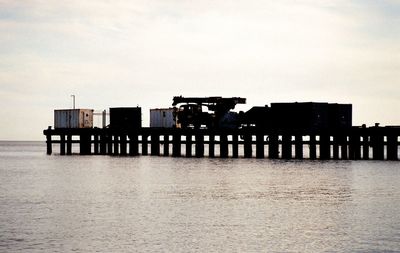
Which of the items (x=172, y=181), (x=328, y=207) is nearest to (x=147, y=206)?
(x=328, y=207)

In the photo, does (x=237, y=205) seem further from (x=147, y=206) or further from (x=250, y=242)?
(x=250, y=242)

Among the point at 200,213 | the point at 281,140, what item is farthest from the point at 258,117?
the point at 200,213

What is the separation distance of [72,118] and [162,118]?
14.9m

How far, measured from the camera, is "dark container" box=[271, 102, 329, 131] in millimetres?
108125

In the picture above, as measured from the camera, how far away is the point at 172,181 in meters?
72.2

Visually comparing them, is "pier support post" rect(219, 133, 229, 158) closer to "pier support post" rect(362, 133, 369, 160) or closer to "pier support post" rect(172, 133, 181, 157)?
"pier support post" rect(172, 133, 181, 157)

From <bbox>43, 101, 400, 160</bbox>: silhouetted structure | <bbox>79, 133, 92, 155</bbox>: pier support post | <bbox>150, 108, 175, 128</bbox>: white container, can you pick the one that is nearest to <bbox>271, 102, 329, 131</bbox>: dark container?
<bbox>43, 101, 400, 160</bbox>: silhouetted structure

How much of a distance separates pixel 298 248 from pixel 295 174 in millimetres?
47097

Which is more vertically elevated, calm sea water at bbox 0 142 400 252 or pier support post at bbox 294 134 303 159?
pier support post at bbox 294 134 303 159

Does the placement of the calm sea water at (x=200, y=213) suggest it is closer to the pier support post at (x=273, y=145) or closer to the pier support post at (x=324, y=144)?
the pier support post at (x=324, y=144)

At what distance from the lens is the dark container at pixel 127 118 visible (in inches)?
4973

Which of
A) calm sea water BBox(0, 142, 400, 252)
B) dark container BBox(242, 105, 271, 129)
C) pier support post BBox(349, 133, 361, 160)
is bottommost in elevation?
calm sea water BBox(0, 142, 400, 252)

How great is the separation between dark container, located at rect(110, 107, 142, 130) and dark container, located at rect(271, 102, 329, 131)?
78.9 feet

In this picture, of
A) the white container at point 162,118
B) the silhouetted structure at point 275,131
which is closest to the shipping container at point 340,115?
the silhouetted structure at point 275,131
